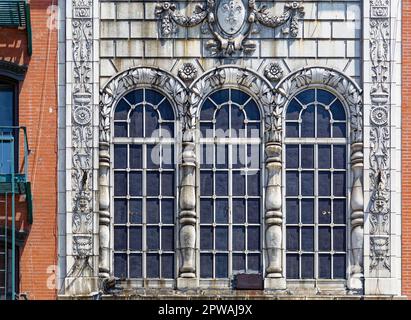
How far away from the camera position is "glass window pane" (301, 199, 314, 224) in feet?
149

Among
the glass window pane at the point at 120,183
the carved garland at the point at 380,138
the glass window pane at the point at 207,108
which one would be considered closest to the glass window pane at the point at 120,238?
the glass window pane at the point at 120,183

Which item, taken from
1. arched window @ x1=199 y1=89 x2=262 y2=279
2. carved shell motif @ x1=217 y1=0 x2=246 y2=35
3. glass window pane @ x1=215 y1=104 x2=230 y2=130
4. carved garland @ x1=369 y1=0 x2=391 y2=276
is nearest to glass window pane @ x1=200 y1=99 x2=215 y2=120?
arched window @ x1=199 y1=89 x2=262 y2=279

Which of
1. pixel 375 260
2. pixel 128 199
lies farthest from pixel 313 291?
pixel 128 199

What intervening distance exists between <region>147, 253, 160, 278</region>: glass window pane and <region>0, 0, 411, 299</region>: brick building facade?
46 mm

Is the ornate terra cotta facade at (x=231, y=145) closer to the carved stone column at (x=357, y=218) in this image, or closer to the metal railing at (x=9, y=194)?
the carved stone column at (x=357, y=218)

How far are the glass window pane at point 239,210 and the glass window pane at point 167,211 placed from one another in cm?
142

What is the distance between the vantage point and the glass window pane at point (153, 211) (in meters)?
45.3

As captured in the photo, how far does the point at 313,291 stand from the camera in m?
44.9

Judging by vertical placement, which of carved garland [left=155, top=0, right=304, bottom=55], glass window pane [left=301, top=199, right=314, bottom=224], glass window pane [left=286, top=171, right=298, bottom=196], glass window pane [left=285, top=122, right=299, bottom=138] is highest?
carved garland [left=155, top=0, right=304, bottom=55]

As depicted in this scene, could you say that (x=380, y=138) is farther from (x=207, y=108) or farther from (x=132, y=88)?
(x=132, y=88)

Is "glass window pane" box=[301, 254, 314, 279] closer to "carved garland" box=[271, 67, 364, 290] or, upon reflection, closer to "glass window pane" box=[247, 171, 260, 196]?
"carved garland" box=[271, 67, 364, 290]

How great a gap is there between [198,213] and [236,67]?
3.47 m

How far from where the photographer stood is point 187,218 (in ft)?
148
